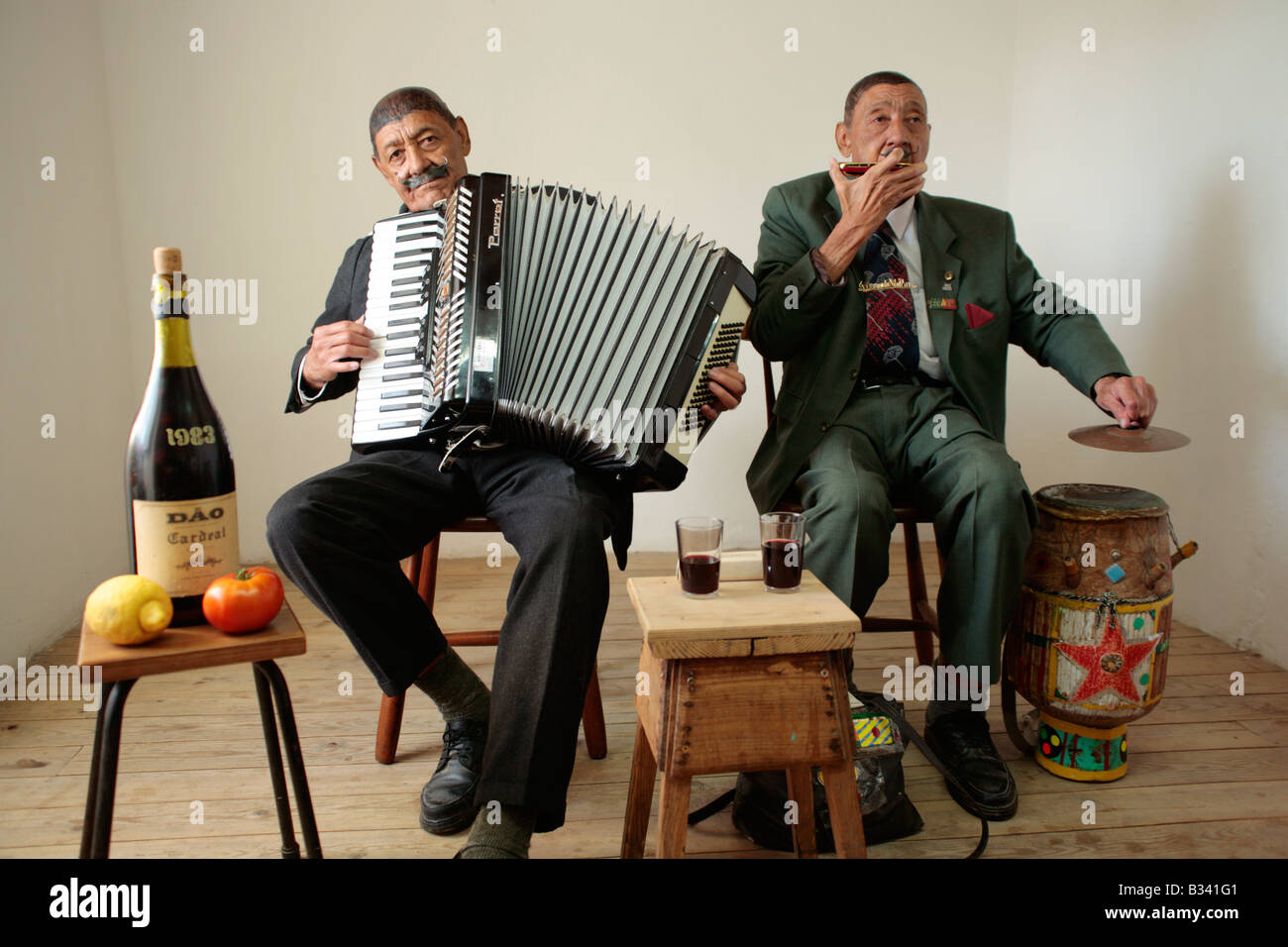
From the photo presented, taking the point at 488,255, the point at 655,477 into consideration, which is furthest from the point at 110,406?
the point at 655,477

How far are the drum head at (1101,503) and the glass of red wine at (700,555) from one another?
0.81 m

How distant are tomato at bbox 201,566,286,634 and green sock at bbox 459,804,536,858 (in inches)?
20.2

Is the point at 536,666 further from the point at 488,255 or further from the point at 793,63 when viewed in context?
the point at 793,63

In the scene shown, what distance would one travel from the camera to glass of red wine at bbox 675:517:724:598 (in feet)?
4.46

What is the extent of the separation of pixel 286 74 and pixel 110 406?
1218 millimetres

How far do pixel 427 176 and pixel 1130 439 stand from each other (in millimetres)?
1509

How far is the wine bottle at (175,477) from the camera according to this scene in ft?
3.73

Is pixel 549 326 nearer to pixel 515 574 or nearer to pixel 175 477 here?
pixel 515 574

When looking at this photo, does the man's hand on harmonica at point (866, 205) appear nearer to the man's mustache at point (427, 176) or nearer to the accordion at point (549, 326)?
the accordion at point (549, 326)

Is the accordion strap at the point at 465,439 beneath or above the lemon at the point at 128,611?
above

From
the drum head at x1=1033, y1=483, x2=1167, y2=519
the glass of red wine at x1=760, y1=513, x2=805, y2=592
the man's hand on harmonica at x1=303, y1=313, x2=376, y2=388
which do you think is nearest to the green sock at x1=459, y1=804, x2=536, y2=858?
the glass of red wine at x1=760, y1=513, x2=805, y2=592

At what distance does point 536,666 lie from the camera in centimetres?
151

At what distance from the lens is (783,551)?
54.0 inches

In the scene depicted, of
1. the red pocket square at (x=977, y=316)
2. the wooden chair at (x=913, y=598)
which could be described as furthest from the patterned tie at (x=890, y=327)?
the wooden chair at (x=913, y=598)
